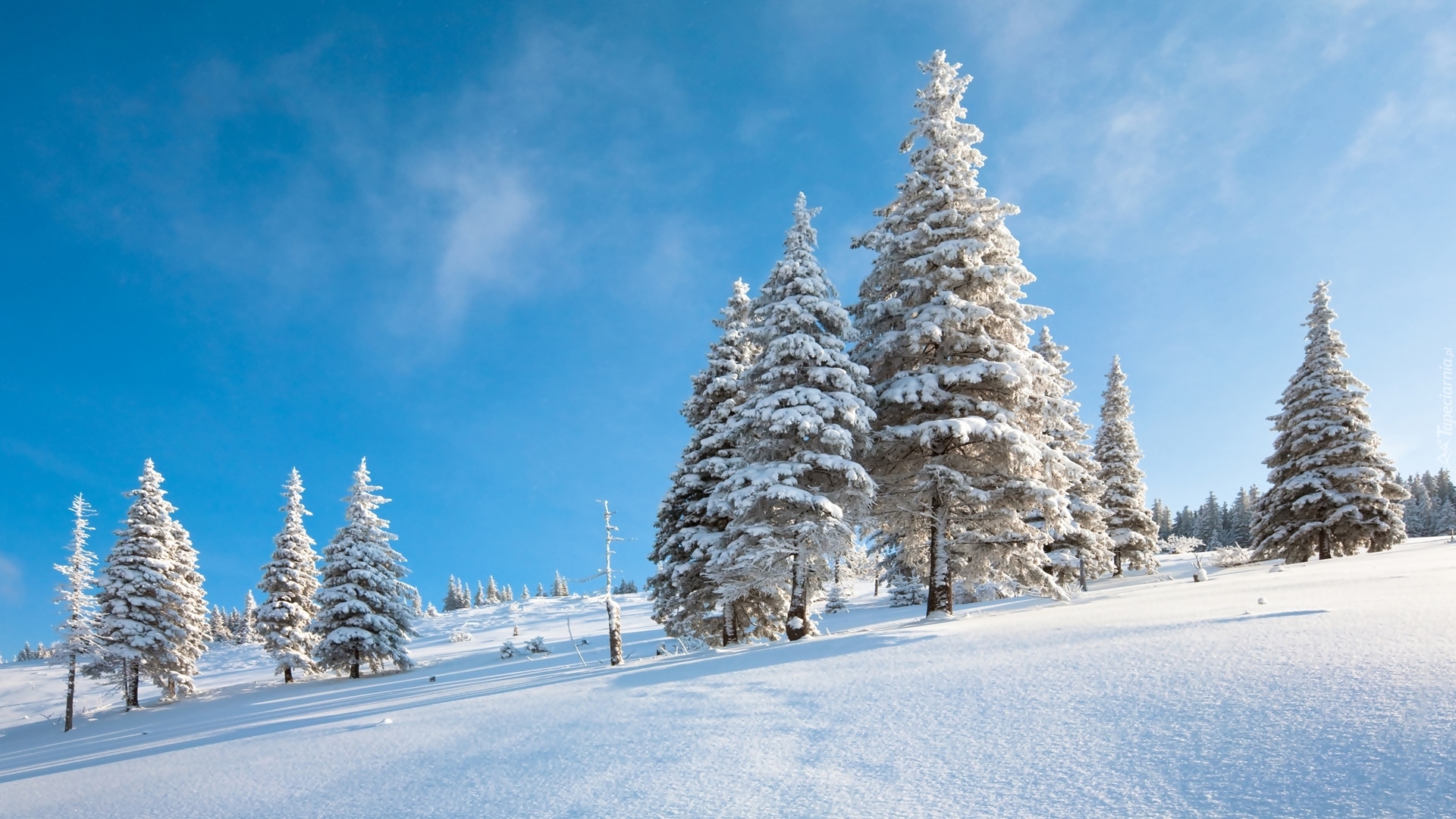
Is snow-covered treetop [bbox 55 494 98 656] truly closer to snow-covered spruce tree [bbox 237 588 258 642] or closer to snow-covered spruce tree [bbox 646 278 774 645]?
snow-covered spruce tree [bbox 646 278 774 645]

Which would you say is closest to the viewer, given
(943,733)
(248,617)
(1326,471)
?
(943,733)

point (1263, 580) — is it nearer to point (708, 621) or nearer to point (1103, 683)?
Result: point (1103, 683)

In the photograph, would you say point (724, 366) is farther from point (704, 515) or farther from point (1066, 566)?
point (1066, 566)

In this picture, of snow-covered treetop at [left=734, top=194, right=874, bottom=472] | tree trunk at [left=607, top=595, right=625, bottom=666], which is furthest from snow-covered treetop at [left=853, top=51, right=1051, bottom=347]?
tree trunk at [left=607, top=595, right=625, bottom=666]

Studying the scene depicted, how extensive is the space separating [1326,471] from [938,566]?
72.9 ft

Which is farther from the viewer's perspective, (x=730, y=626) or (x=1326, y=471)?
(x=1326, y=471)

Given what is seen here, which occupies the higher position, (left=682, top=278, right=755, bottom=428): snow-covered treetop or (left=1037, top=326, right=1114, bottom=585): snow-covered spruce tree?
(left=682, top=278, right=755, bottom=428): snow-covered treetop

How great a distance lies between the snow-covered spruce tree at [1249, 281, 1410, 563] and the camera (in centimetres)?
2578

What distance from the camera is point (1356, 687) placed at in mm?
5457

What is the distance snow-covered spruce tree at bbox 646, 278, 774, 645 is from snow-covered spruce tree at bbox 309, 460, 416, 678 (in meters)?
18.5

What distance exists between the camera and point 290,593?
124 feet

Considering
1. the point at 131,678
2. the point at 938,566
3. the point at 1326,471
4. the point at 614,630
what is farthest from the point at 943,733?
the point at 131,678

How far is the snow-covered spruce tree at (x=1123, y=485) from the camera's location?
3759 cm

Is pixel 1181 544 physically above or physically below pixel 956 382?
below
